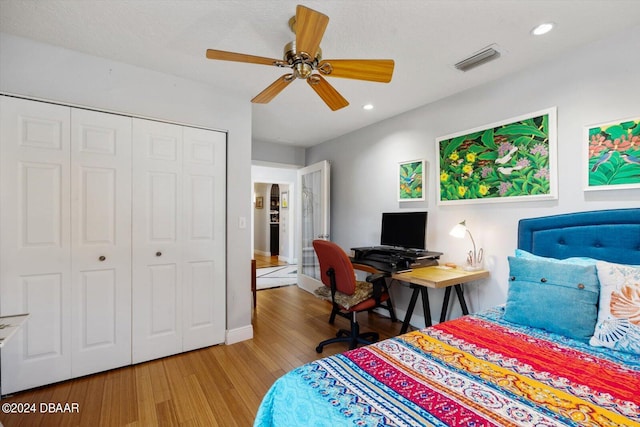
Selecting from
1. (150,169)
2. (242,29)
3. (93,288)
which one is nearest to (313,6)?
(242,29)

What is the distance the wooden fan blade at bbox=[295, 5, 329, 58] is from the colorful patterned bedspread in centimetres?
155

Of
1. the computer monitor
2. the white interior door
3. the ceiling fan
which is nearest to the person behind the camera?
the ceiling fan

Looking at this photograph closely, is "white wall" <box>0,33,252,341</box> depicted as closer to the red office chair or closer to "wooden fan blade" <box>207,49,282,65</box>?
the red office chair

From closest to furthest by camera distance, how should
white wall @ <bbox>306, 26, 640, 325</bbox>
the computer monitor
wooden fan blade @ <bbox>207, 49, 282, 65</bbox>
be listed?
wooden fan blade @ <bbox>207, 49, 282, 65</bbox>
white wall @ <bbox>306, 26, 640, 325</bbox>
the computer monitor

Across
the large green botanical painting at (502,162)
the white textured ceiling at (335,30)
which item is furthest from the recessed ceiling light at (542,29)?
the large green botanical painting at (502,162)

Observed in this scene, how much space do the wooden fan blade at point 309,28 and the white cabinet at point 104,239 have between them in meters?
1.53

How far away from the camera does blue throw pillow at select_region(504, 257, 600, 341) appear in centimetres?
153

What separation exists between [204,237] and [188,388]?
1.22 meters

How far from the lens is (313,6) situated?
5.42 ft

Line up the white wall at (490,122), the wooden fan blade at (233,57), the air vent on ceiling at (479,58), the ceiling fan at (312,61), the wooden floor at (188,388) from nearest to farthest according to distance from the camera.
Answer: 1. the ceiling fan at (312,61)
2. the wooden fan blade at (233,57)
3. the wooden floor at (188,388)
4. the white wall at (490,122)
5. the air vent on ceiling at (479,58)

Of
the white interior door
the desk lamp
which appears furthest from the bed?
A: the white interior door

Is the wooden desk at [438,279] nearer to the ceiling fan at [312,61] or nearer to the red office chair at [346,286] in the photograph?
the red office chair at [346,286]

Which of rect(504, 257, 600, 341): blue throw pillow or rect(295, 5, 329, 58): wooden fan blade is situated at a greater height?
rect(295, 5, 329, 58): wooden fan blade

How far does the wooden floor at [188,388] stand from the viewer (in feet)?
5.76
